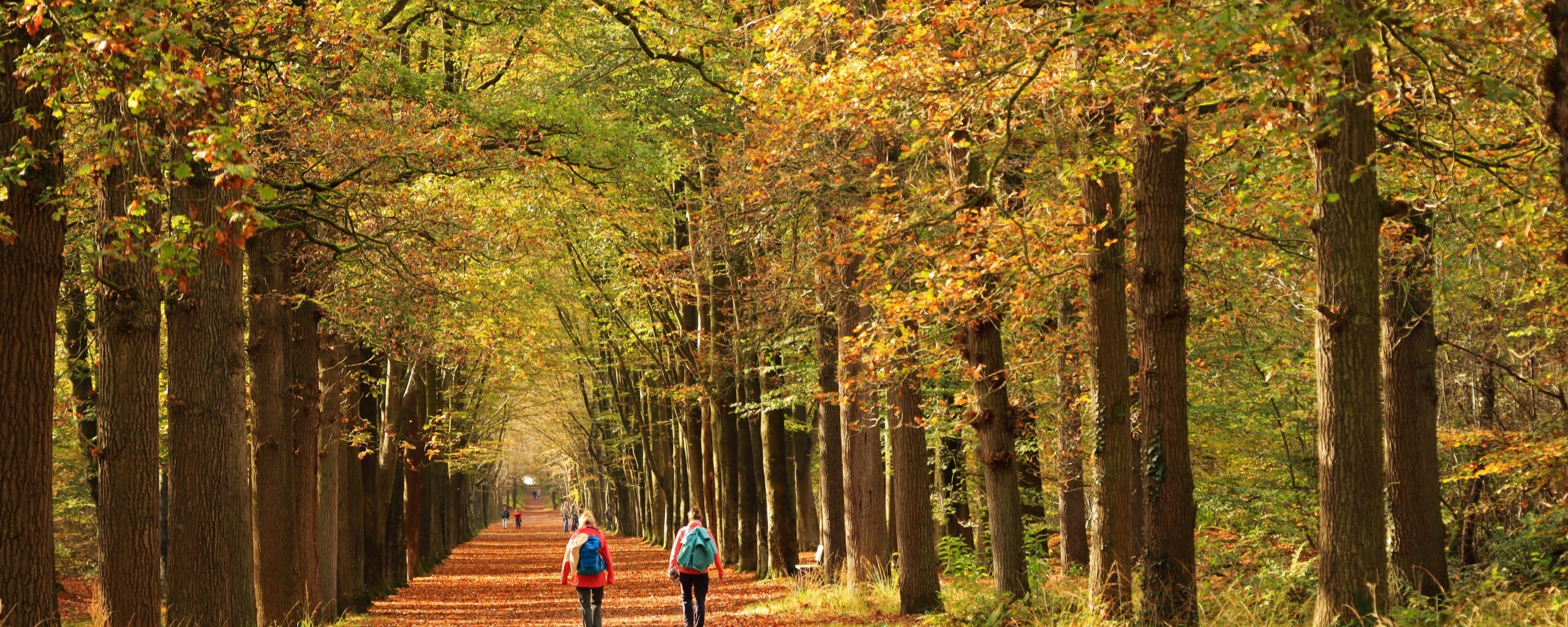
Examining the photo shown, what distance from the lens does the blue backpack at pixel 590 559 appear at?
15281 millimetres

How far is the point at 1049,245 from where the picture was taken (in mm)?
12648

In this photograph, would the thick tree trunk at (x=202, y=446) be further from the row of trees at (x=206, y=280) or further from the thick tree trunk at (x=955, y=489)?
the thick tree trunk at (x=955, y=489)

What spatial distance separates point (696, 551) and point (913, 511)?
8.60 ft

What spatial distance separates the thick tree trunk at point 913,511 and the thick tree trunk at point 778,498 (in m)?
8.28

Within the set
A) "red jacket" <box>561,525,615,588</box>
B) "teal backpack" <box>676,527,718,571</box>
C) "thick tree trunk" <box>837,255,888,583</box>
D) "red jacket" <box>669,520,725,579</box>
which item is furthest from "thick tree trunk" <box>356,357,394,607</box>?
"teal backpack" <box>676,527,718,571</box>

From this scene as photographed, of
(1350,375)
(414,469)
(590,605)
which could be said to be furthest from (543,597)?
(1350,375)

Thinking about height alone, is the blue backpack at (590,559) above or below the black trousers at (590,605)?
above

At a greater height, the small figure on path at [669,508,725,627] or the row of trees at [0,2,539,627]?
the row of trees at [0,2,539,627]

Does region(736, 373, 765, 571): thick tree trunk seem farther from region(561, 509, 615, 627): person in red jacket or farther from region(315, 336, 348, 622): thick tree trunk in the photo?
region(561, 509, 615, 627): person in red jacket

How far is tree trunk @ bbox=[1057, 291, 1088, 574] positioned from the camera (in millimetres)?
17391

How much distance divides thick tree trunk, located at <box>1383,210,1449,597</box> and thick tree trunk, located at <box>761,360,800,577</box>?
12.7 m

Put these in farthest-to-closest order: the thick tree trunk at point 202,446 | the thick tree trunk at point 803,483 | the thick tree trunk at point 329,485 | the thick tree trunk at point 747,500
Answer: the thick tree trunk at point 803,483
the thick tree trunk at point 747,500
the thick tree trunk at point 329,485
the thick tree trunk at point 202,446

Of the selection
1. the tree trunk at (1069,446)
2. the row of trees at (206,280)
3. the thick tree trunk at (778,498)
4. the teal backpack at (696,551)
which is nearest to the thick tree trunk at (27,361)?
the row of trees at (206,280)

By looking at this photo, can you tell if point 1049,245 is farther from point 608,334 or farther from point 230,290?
point 608,334
